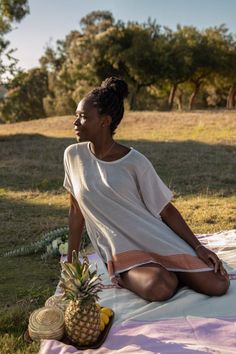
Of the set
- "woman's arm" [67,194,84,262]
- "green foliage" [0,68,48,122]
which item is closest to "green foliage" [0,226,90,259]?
"woman's arm" [67,194,84,262]

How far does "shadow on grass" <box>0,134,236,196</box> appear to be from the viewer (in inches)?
425

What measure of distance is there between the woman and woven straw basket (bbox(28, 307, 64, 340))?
69cm

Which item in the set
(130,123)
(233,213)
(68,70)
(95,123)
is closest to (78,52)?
(68,70)

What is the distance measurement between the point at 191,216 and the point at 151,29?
33024mm

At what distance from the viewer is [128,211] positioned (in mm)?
4078

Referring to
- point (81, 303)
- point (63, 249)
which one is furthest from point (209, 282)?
point (63, 249)

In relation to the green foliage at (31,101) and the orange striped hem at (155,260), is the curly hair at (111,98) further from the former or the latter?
the green foliage at (31,101)

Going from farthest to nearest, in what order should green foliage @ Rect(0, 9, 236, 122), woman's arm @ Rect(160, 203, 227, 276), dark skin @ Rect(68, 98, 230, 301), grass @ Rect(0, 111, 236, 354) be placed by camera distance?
1. green foliage @ Rect(0, 9, 236, 122)
2. grass @ Rect(0, 111, 236, 354)
3. woman's arm @ Rect(160, 203, 227, 276)
4. dark skin @ Rect(68, 98, 230, 301)

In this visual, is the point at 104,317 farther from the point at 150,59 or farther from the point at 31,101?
the point at 31,101

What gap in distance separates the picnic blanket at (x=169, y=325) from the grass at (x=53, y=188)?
0.61 metres

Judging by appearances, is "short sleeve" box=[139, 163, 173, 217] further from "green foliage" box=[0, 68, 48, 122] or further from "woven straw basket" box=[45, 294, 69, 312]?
"green foliage" box=[0, 68, 48, 122]

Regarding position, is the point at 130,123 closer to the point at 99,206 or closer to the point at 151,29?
the point at 151,29

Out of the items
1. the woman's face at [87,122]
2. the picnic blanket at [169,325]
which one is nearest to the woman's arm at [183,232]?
the picnic blanket at [169,325]

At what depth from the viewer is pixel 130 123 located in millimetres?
24703
